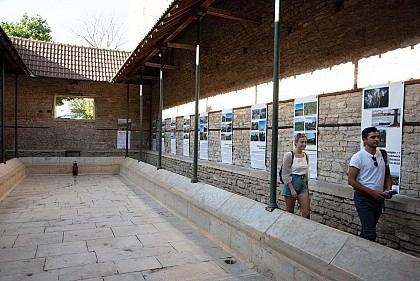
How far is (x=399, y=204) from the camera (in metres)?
3.79

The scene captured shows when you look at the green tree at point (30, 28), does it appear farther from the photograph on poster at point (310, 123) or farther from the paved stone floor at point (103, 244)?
the photograph on poster at point (310, 123)

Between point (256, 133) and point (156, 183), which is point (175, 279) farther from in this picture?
point (256, 133)

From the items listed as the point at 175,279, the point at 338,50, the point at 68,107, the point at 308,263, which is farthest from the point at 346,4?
the point at 68,107

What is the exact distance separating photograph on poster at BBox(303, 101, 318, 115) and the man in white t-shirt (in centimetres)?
245

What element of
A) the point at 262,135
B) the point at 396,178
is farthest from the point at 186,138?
the point at 396,178

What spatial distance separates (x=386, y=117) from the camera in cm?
429

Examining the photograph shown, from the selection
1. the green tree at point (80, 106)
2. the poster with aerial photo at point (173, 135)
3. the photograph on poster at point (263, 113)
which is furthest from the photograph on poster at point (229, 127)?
the green tree at point (80, 106)

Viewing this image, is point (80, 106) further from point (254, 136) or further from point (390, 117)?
point (390, 117)

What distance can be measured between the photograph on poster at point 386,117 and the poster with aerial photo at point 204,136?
5.48m

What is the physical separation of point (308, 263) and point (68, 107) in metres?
28.9

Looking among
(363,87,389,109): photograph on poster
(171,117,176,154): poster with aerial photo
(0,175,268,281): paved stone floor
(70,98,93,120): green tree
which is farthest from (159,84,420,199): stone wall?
(70,98,93,120): green tree

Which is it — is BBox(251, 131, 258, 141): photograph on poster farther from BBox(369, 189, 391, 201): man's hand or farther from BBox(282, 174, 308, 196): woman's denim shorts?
BBox(369, 189, 391, 201): man's hand

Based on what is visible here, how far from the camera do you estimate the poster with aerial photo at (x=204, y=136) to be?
30.9ft

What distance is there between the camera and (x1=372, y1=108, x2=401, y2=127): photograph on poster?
418 cm
